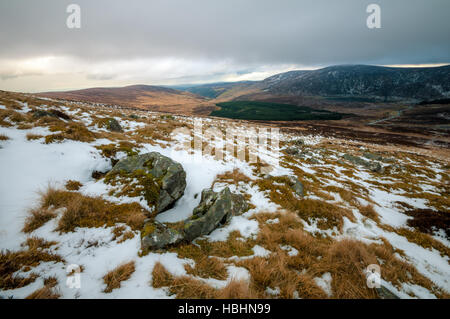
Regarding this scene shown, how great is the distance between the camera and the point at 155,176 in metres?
7.16

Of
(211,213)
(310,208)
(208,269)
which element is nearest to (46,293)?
(208,269)

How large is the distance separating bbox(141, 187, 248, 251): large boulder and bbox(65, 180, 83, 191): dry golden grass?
3.22 m

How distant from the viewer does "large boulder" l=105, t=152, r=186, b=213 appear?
21.1 feet

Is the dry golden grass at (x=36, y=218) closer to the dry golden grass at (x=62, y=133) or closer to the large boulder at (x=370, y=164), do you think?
the dry golden grass at (x=62, y=133)

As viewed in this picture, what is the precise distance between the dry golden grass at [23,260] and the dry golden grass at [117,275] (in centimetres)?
119

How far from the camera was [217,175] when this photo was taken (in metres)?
10.2

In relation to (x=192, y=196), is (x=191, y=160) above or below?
above

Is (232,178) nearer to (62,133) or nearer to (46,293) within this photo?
(46,293)

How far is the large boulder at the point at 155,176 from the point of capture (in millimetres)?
6430

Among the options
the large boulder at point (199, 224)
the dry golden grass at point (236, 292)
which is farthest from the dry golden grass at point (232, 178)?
the dry golden grass at point (236, 292)

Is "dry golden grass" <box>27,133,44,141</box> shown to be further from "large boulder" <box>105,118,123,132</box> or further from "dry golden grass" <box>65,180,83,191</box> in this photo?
"large boulder" <box>105,118,123,132</box>
